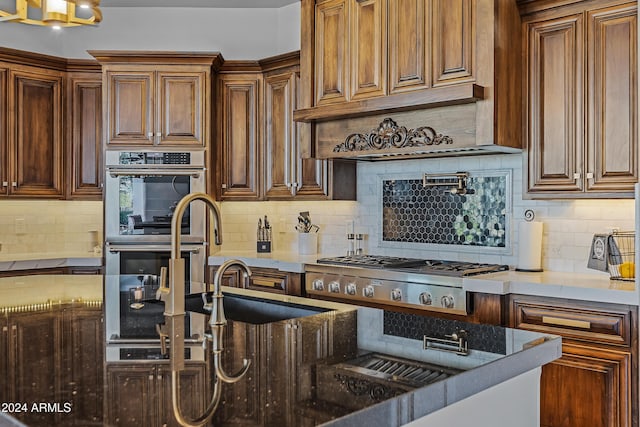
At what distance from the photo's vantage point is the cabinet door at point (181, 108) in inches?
183

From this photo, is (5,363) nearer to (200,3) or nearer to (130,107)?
(130,107)

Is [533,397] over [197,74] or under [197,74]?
under

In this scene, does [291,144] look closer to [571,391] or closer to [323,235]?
[323,235]

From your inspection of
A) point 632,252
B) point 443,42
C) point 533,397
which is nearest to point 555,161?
point 632,252

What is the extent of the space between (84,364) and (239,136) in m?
3.68

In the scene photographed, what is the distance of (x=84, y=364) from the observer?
1303 millimetres

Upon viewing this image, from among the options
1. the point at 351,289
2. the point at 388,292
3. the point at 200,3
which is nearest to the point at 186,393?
the point at 388,292

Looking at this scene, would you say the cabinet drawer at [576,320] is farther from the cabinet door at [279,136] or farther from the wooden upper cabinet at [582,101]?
the cabinet door at [279,136]

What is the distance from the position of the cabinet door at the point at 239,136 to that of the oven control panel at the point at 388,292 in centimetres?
117

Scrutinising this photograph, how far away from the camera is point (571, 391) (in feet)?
9.59

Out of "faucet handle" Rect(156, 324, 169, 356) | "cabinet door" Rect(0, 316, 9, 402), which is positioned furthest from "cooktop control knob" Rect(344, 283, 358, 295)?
"cabinet door" Rect(0, 316, 9, 402)

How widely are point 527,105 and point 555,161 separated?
Result: 14.6 inches

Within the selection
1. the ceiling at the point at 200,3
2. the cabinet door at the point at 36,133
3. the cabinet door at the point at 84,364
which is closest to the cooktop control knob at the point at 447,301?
the cabinet door at the point at 84,364

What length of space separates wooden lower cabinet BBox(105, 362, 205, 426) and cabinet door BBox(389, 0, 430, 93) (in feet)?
8.96
